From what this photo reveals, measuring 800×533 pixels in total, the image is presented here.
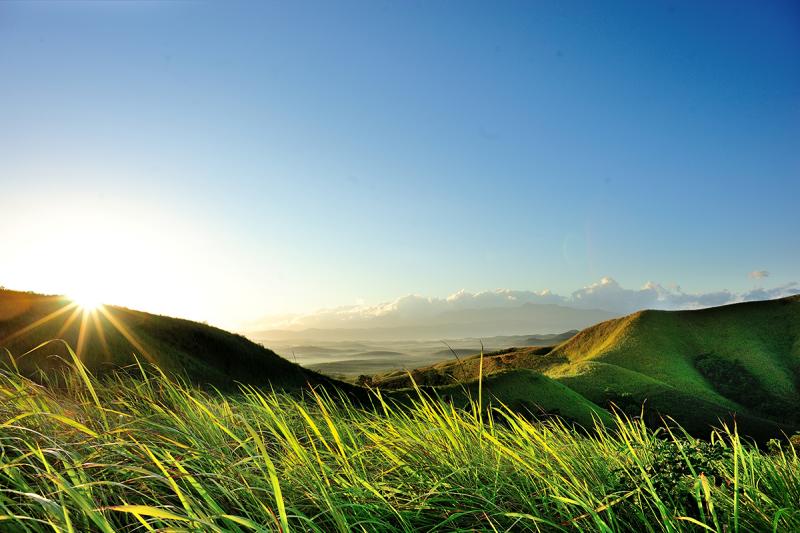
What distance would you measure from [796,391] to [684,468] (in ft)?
201

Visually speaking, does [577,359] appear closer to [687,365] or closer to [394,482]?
[687,365]

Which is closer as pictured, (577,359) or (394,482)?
(394,482)

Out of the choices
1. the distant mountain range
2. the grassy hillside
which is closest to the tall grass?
the distant mountain range

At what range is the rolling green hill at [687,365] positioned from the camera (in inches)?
1575

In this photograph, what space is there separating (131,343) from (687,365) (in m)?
57.3

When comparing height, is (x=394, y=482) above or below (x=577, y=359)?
above

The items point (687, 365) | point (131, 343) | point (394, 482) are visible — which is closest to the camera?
point (394, 482)

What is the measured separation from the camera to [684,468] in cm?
408

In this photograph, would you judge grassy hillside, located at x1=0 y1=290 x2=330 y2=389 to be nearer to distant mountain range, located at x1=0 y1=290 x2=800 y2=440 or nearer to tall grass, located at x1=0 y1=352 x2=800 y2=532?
distant mountain range, located at x1=0 y1=290 x2=800 y2=440

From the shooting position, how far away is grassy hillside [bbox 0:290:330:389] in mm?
19656

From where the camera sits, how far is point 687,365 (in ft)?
186

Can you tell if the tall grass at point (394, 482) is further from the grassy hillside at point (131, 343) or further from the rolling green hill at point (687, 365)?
the rolling green hill at point (687, 365)

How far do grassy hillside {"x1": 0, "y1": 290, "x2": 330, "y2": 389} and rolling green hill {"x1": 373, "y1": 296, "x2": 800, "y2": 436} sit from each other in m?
12.1

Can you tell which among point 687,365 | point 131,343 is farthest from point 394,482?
point 687,365
